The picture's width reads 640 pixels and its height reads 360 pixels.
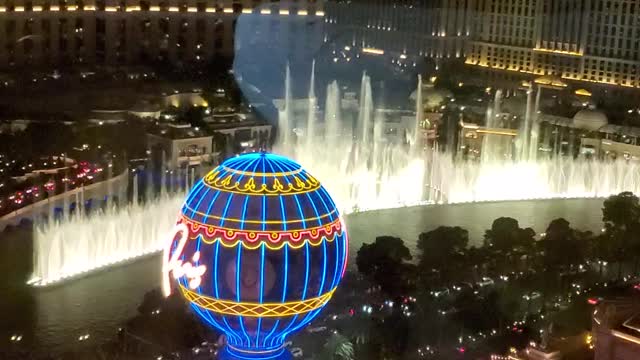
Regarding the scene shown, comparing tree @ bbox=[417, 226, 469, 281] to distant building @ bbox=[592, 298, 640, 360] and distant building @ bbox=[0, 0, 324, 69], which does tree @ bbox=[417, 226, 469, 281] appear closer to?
distant building @ bbox=[592, 298, 640, 360]

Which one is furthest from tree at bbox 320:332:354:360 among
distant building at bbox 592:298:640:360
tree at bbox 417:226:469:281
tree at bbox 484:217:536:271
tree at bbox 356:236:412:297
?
distant building at bbox 592:298:640:360

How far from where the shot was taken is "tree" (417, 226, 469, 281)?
52.0 feet

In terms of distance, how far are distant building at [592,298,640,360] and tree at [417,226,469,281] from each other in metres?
7.09

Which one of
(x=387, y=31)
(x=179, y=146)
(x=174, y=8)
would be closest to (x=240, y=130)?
(x=179, y=146)

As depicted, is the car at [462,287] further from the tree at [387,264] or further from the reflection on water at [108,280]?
the reflection on water at [108,280]

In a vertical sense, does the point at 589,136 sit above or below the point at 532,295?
above

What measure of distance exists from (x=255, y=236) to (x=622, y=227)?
34.1ft

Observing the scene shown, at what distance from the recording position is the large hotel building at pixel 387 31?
34406 mm

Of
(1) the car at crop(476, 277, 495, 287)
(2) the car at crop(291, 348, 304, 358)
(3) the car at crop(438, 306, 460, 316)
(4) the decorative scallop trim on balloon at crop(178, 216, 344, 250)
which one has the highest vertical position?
(4) the decorative scallop trim on balloon at crop(178, 216, 344, 250)

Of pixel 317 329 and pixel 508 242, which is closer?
pixel 317 329

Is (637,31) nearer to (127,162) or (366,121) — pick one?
(366,121)

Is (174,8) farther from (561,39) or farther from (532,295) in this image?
(532,295)

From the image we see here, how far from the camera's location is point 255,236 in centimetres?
968

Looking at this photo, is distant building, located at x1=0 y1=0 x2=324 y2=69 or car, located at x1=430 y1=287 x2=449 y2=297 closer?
car, located at x1=430 y1=287 x2=449 y2=297
